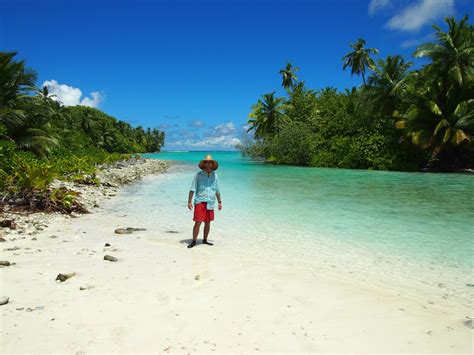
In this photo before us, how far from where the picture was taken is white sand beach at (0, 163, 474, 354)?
3.34 m

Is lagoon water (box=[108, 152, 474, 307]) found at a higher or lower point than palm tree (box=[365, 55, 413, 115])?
lower

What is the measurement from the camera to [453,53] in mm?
28750

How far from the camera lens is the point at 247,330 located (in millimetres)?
3609

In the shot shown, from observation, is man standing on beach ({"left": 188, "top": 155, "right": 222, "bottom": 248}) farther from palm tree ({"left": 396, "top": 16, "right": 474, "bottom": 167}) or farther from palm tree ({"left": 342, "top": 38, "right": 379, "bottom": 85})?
palm tree ({"left": 342, "top": 38, "right": 379, "bottom": 85})

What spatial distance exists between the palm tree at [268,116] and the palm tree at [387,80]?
55.1ft

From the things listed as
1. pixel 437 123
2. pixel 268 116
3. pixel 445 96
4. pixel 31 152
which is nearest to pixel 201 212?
pixel 31 152

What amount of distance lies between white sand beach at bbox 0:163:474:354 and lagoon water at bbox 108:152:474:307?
593mm

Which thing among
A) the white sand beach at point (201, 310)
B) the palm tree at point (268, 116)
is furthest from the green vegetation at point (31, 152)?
the palm tree at point (268, 116)

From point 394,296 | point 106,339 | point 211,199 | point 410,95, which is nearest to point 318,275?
point 394,296

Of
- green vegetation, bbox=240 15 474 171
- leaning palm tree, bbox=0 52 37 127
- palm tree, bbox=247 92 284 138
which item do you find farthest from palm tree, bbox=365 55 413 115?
leaning palm tree, bbox=0 52 37 127

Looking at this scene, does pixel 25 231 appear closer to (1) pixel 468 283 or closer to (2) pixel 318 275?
(2) pixel 318 275

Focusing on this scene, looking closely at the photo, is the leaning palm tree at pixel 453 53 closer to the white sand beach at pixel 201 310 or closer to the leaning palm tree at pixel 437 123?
the leaning palm tree at pixel 437 123

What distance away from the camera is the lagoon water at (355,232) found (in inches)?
223

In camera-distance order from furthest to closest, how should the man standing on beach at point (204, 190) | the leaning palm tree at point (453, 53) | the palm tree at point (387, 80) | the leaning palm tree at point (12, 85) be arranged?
the palm tree at point (387, 80)
the leaning palm tree at point (453, 53)
the leaning palm tree at point (12, 85)
the man standing on beach at point (204, 190)
